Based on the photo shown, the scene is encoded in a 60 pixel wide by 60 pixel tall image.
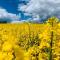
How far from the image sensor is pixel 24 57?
2.01m

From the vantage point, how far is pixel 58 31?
159 inches

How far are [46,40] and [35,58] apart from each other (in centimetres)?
64

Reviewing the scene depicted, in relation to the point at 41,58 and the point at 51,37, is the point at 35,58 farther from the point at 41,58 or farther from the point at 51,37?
the point at 51,37

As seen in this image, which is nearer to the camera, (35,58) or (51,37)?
(51,37)

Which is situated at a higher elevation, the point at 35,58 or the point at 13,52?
the point at 13,52

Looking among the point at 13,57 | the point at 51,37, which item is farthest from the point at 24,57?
the point at 51,37

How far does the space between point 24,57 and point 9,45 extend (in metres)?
0.24

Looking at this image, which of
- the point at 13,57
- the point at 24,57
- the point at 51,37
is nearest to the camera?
the point at 24,57

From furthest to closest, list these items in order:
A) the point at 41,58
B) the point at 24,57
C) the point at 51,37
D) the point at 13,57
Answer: the point at 41,58 → the point at 51,37 → the point at 13,57 → the point at 24,57

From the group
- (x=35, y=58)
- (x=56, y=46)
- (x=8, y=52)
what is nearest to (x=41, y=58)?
(x=35, y=58)

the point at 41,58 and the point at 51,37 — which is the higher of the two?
the point at 51,37

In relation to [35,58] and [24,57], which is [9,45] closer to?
[24,57]

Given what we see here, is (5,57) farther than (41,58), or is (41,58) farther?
(41,58)

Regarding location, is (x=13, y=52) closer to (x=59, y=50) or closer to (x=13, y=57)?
(x=13, y=57)
